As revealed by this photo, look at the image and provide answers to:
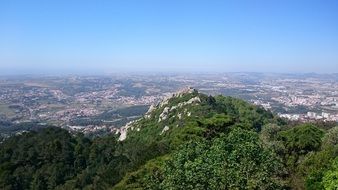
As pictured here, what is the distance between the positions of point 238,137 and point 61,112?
14927 centimetres

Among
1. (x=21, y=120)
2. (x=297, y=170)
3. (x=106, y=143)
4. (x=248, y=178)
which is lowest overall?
(x=21, y=120)

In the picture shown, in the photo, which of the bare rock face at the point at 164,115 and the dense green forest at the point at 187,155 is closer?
the dense green forest at the point at 187,155

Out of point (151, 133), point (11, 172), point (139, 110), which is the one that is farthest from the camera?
point (139, 110)

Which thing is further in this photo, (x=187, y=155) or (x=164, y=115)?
(x=164, y=115)

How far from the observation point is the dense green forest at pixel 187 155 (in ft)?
78.3

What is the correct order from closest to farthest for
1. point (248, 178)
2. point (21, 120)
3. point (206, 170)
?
point (206, 170), point (248, 178), point (21, 120)

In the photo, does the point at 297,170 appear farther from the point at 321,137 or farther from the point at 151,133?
the point at 151,133

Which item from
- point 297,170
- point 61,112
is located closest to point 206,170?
point 297,170

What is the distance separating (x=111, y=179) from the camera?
4538 centimetres

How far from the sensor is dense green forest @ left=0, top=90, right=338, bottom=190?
23.9 m

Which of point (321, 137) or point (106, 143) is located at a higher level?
point (321, 137)

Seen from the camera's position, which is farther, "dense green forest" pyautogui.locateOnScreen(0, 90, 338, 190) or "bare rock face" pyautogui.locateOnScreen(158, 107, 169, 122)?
"bare rock face" pyautogui.locateOnScreen(158, 107, 169, 122)

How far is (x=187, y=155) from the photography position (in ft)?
87.8

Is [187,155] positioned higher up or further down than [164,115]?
higher up
